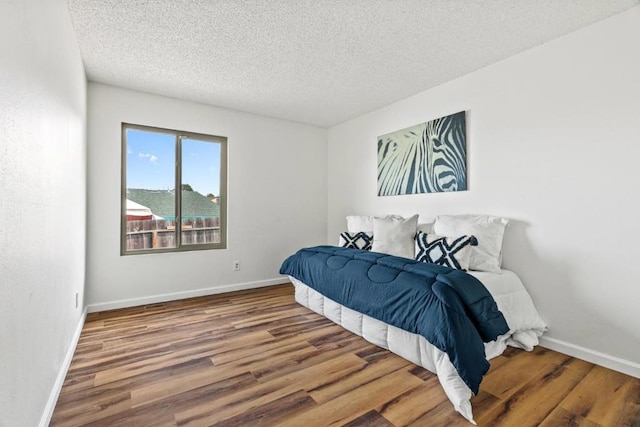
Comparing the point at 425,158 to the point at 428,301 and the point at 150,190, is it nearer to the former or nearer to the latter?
the point at 428,301

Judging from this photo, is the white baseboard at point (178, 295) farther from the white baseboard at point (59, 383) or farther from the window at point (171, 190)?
the white baseboard at point (59, 383)

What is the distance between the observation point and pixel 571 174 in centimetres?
241

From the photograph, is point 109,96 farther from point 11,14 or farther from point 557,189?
point 557,189

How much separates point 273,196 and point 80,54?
261cm

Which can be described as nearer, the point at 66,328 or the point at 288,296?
the point at 66,328

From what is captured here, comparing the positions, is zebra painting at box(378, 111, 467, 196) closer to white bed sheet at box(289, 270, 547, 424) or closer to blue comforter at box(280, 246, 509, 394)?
white bed sheet at box(289, 270, 547, 424)

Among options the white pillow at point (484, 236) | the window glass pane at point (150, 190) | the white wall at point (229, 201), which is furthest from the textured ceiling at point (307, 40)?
the white pillow at point (484, 236)

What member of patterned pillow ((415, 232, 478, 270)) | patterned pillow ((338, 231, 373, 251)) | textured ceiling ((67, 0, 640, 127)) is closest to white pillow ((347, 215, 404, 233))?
patterned pillow ((338, 231, 373, 251))

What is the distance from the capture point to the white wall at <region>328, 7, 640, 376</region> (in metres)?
2.15

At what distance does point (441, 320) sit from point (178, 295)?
3187 millimetres

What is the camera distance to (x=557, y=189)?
2479 millimetres

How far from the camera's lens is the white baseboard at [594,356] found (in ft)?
6.89

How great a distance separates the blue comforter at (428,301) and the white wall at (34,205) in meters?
1.98

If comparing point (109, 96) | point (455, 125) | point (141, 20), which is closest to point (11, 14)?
point (141, 20)
